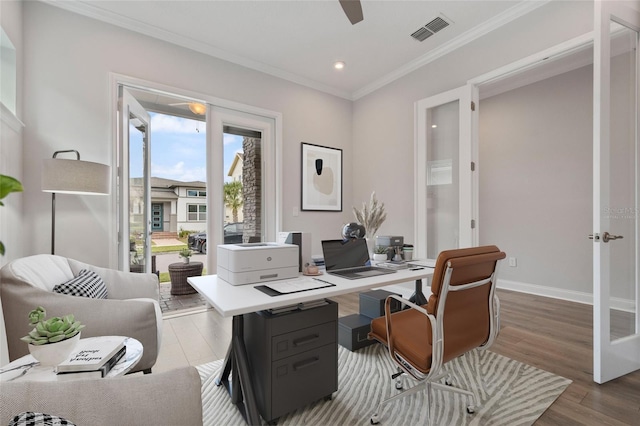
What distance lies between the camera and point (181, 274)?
13.9ft

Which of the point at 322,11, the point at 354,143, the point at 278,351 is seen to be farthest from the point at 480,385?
the point at 354,143

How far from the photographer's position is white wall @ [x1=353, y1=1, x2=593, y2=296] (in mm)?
2596

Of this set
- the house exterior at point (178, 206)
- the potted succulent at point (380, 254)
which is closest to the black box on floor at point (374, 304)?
the potted succulent at point (380, 254)

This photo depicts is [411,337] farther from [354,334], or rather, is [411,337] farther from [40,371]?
[40,371]

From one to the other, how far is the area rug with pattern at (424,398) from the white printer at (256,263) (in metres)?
0.77

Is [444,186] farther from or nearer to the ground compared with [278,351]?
farther from the ground

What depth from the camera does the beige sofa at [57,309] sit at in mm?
1578

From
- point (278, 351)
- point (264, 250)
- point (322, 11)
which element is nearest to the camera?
point (278, 351)

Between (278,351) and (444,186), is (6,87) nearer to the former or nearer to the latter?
(278,351)

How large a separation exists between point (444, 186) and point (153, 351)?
128 inches

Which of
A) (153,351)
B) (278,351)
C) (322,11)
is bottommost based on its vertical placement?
(153,351)

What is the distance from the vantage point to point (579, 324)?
292cm

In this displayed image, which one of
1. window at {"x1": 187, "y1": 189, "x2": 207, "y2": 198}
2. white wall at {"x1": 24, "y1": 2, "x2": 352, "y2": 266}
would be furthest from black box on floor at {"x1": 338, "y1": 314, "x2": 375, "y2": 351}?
window at {"x1": 187, "y1": 189, "x2": 207, "y2": 198}

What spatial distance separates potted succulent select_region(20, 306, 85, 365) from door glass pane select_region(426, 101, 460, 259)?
332 centimetres
